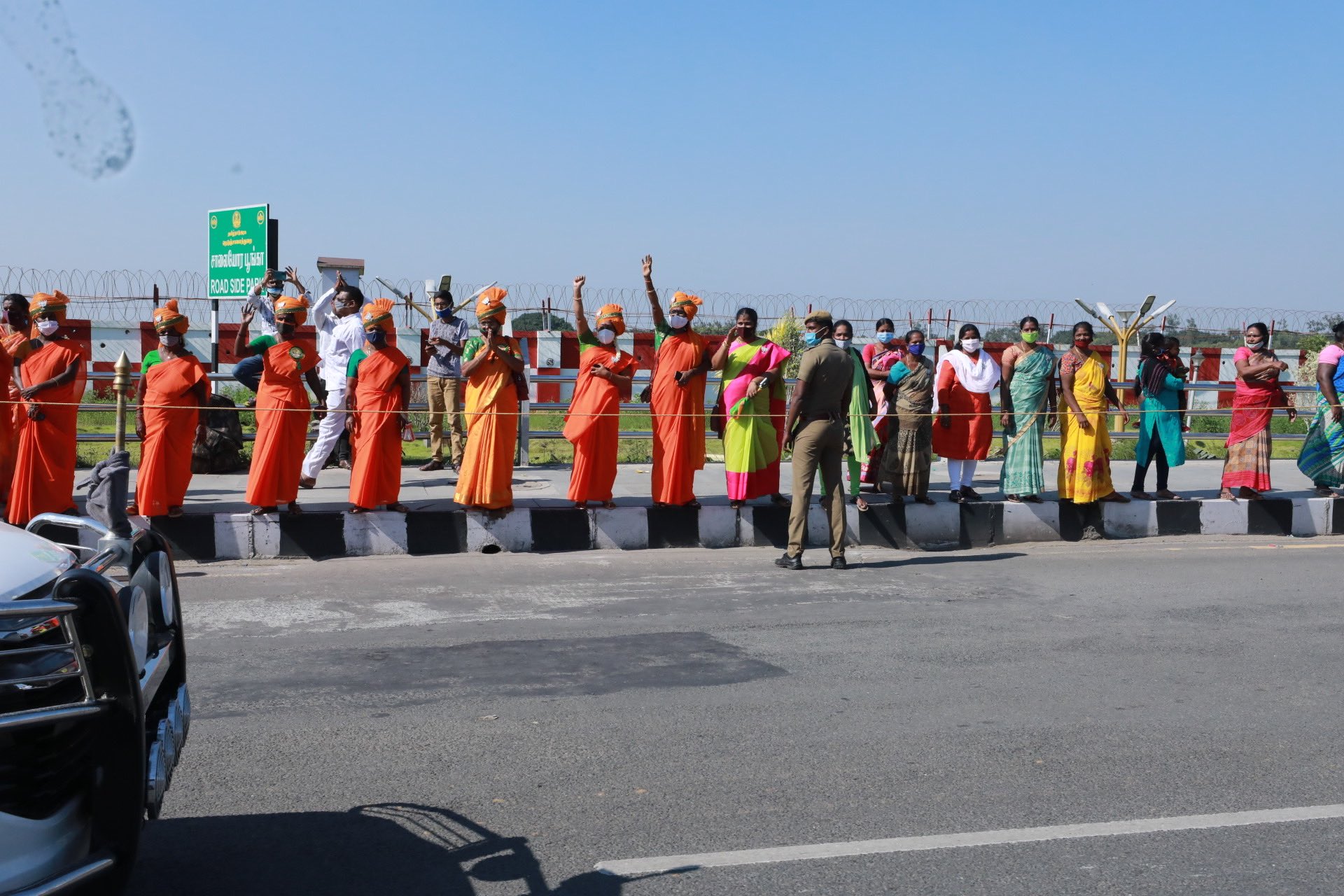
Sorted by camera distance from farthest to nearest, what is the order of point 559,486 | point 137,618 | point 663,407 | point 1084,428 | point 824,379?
point 559,486 → point 1084,428 → point 663,407 → point 824,379 → point 137,618

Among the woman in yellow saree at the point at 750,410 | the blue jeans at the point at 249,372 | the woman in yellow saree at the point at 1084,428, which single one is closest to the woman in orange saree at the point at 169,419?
the blue jeans at the point at 249,372

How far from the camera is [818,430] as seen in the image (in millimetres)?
9609

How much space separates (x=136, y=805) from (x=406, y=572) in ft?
20.3

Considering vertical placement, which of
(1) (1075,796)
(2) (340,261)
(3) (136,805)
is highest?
(2) (340,261)

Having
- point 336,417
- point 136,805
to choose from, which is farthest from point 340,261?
point 136,805

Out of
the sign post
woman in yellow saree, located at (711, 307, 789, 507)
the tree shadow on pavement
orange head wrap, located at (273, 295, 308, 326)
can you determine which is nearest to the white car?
the tree shadow on pavement

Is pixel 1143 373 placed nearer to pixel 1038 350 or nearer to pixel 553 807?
pixel 1038 350

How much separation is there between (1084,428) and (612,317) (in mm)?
4446

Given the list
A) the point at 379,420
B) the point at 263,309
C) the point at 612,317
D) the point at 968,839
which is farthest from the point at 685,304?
the point at 968,839

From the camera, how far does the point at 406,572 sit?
359 inches

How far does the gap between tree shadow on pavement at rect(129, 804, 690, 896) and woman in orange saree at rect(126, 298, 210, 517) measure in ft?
18.7

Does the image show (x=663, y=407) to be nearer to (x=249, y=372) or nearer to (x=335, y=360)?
(x=335, y=360)

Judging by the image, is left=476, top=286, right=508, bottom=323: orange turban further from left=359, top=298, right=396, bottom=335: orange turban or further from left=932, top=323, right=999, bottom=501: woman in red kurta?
left=932, top=323, right=999, bottom=501: woman in red kurta

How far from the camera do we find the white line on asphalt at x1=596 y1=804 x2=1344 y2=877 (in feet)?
13.2
